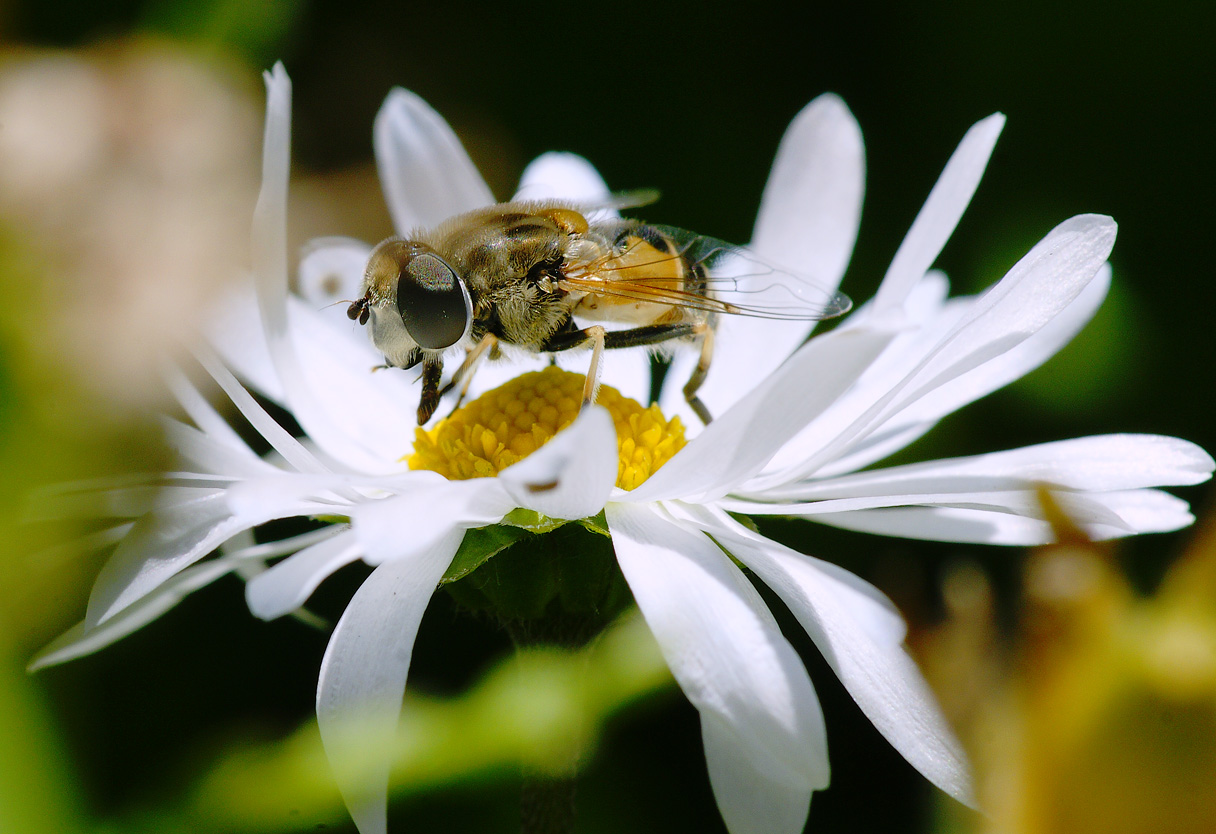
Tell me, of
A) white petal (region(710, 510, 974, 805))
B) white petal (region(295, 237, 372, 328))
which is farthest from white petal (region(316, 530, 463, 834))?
white petal (region(295, 237, 372, 328))

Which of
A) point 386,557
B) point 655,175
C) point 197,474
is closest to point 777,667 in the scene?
point 386,557

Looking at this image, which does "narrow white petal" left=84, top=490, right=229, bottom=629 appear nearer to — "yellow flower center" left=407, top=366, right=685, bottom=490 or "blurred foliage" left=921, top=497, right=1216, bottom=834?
"yellow flower center" left=407, top=366, right=685, bottom=490

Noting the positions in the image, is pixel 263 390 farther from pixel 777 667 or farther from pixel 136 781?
pixel 777 667

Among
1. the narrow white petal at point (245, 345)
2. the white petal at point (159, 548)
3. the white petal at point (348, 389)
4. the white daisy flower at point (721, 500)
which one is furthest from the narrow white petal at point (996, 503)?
the narrow white petal at point (245, 345)

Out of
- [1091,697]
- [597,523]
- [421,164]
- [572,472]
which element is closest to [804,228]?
[421,164]

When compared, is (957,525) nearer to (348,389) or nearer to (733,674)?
(733,674)

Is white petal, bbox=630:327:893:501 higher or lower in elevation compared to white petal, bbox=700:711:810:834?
higher
